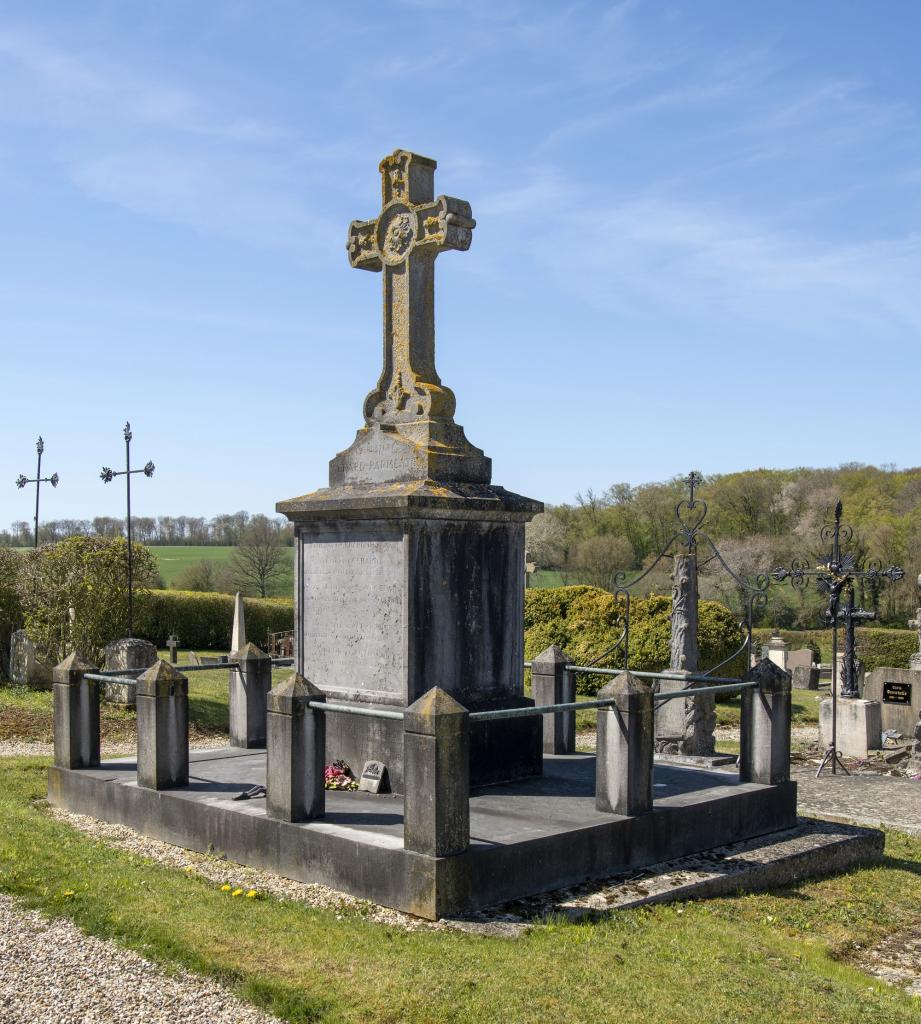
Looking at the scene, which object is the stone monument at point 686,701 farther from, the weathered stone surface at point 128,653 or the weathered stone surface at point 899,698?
the weathered stone surface at point 128,653

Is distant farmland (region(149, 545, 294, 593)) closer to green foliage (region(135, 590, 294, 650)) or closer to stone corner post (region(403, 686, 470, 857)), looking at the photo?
green foliage (region(135, 590, 294, 650))

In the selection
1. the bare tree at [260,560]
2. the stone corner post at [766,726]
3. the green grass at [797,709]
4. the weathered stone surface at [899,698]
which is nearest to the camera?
the stone corner post at [766,726]

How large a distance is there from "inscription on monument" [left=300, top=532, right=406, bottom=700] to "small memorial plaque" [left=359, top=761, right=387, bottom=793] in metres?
0.56

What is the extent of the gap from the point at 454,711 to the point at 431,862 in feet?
3.00

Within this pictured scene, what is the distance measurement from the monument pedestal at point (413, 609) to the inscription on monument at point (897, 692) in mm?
Result: 13290

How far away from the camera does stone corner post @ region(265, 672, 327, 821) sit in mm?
7316

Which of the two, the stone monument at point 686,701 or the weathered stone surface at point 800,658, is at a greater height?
the stone monument at point 686,701

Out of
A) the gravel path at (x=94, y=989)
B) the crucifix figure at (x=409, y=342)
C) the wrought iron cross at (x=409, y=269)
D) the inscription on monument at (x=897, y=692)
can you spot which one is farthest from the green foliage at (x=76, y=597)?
the inscription on monument at (x=897, y=692)

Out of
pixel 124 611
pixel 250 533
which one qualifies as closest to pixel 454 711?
pixel 124 611

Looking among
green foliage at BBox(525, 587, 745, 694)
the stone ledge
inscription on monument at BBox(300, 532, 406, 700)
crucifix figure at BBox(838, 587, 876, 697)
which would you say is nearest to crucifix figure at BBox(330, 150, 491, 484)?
the stone ledge

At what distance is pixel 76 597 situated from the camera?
18.6 meters

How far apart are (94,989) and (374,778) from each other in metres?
3.33

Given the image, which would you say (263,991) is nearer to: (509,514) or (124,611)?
(509,514)

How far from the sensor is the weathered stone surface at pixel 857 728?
1777cm
